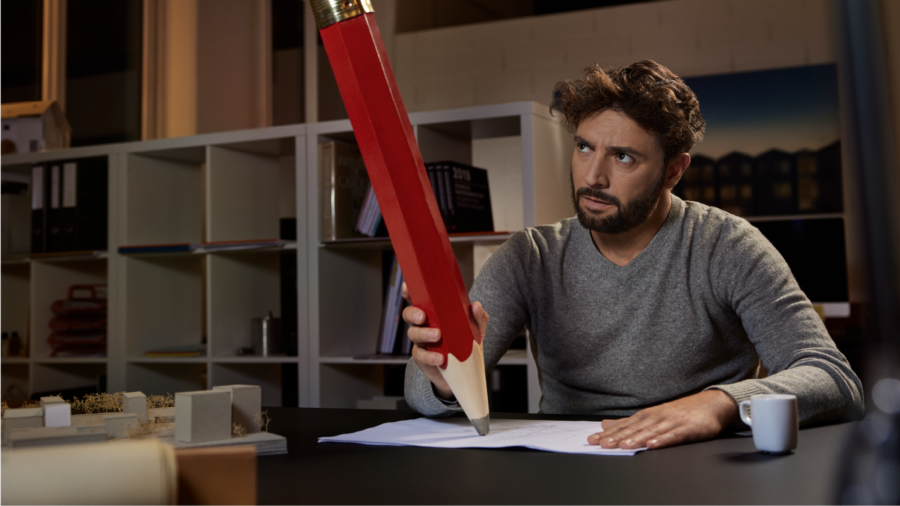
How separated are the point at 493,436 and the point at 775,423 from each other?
35 cm

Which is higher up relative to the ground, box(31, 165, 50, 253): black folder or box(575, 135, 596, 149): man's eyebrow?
box(31, 165, 50, 253): black folder

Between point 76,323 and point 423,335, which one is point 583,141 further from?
point 76,323

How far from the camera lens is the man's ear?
155 centimetres

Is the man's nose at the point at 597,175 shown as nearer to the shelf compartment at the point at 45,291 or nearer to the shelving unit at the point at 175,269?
the shelving unit at the point at 175,269

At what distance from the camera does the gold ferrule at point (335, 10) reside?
32.7 inches

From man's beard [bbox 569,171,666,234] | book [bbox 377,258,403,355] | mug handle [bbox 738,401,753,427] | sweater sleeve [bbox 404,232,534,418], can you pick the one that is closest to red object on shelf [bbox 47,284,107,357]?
book [bbox 377,258,403,355]

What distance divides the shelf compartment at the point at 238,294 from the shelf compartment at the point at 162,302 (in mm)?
385

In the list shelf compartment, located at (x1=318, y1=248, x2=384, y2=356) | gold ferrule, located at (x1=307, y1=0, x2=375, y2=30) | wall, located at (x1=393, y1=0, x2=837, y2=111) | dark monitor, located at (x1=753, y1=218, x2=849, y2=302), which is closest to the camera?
gold ferrule, located at (x1=307, y1=0, x2=375, y2=30)

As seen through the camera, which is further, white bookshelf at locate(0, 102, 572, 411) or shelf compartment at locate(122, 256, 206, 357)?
shelf compartment at locate(122, 256, 206, 357)

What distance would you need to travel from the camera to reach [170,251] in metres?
2.74

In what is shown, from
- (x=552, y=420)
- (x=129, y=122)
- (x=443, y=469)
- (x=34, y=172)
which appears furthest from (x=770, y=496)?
(x=129, y=122)

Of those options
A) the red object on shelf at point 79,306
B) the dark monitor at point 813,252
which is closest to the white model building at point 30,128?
the red object on shelf at point 79,306

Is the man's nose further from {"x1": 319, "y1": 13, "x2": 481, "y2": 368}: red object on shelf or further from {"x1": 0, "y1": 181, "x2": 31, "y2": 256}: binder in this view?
{"x1": 0, "y1": 181, "x2": 31, "y2": 256}: binder

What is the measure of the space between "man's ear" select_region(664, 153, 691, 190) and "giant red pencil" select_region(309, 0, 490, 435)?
79cm
